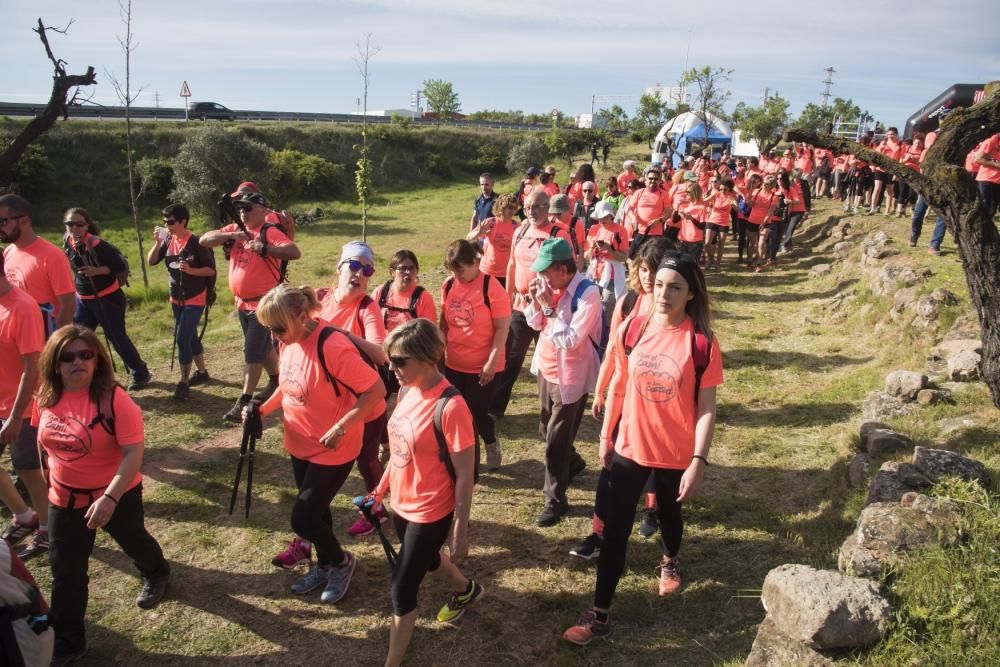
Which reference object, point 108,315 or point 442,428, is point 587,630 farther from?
point 108,315

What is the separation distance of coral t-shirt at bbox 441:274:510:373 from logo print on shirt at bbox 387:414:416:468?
1646 mm

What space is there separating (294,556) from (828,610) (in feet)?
10.4

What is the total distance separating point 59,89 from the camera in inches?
354

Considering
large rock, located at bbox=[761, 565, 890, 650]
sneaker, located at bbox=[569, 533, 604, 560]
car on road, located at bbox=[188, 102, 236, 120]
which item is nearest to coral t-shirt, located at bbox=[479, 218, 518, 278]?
sneaker, located at bbox=[569, 533, 604, 560]

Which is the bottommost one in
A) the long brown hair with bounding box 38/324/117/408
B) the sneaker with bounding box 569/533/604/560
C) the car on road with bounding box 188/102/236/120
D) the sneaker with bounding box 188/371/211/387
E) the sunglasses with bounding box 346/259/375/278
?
the sneaker with bounding box 569/533/604/560

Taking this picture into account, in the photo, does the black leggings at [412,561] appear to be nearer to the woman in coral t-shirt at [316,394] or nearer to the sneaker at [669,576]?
the woman in coral t-shirt at [316,394]

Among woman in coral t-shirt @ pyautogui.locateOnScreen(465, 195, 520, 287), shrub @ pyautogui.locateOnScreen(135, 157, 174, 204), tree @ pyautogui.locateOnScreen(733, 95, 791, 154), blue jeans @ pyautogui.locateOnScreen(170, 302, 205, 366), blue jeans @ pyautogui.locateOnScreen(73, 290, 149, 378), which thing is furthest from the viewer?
tree @ pyautogui.locateOnScreen(733, 95, 791, 154)

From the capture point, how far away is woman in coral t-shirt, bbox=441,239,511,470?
4730mm

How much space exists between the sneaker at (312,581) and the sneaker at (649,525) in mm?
2198

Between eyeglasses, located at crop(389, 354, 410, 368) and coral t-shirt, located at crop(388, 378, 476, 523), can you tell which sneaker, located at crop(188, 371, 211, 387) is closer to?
coral t-shirt, located at crop(388, 378, 476, 523)

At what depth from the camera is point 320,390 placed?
361 cm

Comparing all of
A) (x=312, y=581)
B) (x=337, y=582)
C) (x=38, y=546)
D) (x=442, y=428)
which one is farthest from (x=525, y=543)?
(x=38, y=546)

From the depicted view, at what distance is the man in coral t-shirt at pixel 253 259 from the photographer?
5.84m

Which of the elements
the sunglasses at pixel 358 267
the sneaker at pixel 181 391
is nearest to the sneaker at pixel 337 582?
the sunglasses at pixel 358 267
